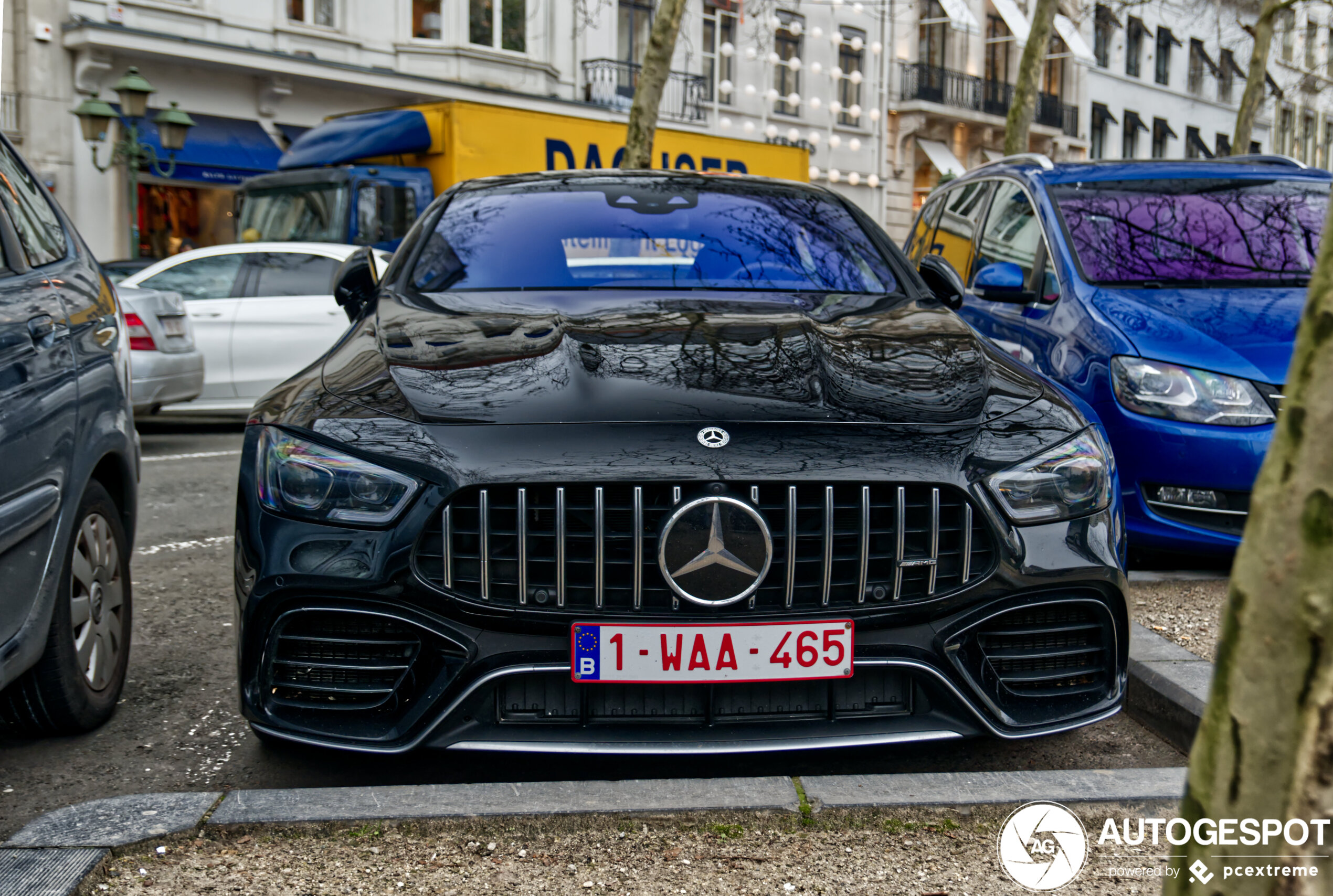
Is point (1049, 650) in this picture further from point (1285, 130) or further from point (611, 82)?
point (1285, 130)

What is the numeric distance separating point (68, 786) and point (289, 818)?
868 mm

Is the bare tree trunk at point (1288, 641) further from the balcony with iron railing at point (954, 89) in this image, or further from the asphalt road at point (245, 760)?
the balcony with iron railing at point (954, 89)

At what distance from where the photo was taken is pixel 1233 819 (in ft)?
4.05

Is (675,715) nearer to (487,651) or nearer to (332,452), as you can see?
(487,651)

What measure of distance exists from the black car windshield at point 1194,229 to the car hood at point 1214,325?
8.1 inches

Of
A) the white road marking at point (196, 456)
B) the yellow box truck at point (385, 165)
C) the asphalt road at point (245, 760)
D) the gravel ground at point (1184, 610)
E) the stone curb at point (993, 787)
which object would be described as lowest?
the white road marking at point (196, 456)

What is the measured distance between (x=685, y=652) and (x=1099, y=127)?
40.5 meters

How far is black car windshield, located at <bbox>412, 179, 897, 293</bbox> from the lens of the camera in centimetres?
393

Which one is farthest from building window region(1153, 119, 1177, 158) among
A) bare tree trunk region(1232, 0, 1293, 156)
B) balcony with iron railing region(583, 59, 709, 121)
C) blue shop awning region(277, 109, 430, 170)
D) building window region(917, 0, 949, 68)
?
blue shop awning region(277, 109, 430, 170)

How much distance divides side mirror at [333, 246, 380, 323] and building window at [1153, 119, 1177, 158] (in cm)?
4195

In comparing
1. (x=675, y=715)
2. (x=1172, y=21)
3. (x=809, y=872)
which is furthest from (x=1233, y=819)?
(x=1172, y=21)

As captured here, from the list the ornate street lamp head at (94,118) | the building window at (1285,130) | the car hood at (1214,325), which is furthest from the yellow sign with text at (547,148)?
the building window at (1285,130)

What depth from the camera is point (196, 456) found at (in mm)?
9352

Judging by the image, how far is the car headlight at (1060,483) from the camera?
2.78 metres
